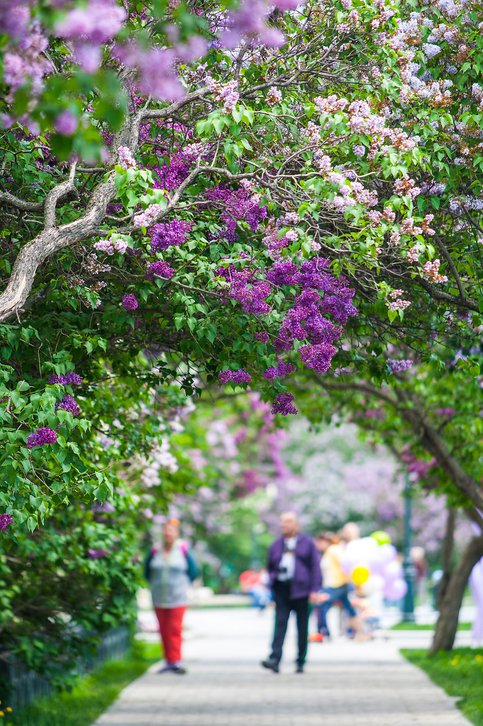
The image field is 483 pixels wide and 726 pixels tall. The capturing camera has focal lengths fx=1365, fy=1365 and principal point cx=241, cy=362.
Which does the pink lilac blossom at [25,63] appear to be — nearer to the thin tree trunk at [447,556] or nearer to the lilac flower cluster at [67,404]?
the lilac flower cluster at [67,404]

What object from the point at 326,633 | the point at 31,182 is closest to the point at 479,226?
the point at 31,182

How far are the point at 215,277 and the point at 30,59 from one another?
2.88 metres

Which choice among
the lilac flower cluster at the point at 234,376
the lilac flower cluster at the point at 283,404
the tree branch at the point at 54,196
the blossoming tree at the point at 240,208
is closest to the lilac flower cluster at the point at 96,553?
the blossoming tree at the point at 240,208

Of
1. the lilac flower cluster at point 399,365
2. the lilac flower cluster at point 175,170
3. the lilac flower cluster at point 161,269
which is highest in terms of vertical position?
the lilac flower cluster at point 175,170

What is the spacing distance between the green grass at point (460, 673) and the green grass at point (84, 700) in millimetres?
3381

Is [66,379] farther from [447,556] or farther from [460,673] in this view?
[447,556]

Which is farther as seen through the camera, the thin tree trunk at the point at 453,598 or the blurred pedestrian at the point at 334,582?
the blurred pedestrian at the point at 334,582

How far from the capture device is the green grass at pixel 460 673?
1244 centimetres

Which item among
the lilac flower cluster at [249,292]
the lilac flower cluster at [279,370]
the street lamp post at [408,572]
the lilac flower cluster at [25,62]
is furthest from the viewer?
the street lamp post at [408,572]

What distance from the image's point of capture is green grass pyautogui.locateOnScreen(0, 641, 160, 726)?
11508 mm

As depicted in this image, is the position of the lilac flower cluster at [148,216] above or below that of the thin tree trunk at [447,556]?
above

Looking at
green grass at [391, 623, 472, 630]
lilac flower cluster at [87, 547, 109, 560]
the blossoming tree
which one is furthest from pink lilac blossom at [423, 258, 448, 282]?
green grass at [391, 623, 472, 630]

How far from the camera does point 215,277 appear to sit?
7.32 meters

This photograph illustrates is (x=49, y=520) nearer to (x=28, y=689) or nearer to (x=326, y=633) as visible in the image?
(x=28, y=689)
